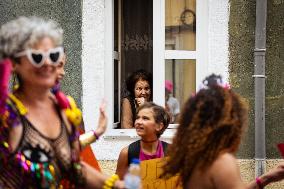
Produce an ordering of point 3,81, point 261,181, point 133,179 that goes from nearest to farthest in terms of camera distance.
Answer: point 3,81 < point 133,179 < point 261,181

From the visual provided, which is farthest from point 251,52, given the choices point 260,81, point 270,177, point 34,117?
point 34,117

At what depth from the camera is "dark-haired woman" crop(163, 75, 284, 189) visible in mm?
3127

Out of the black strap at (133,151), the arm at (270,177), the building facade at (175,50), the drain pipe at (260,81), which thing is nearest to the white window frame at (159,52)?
the building facade at (175,50)

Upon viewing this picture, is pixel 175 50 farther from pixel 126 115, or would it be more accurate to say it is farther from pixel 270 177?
pixel 270 177

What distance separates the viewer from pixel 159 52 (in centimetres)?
743

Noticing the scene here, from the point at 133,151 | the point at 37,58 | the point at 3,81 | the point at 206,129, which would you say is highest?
the point at 37,58

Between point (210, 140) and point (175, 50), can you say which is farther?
point (175, 50)

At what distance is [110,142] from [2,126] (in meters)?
4.47

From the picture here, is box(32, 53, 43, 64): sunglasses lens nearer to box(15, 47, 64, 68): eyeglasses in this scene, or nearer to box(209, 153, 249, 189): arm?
box(15, 47, 64, 68): eyeglasses

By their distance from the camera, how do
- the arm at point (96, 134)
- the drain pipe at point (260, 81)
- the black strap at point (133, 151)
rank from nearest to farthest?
the arm at point (96, 134)
the black strap at point (133, 151)
the drain pipe at point (260, 81)

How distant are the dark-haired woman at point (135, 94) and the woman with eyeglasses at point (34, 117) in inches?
157

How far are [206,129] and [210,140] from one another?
0.06 m

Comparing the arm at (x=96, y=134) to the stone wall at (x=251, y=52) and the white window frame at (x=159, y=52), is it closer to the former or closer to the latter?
the white window frame at (x=159, y=52)

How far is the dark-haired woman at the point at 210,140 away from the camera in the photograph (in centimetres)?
313
